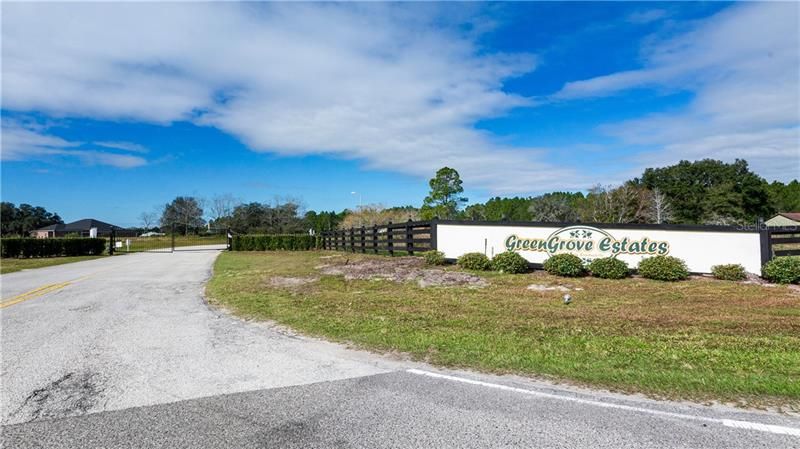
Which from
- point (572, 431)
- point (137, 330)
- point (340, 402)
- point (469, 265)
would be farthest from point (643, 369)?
point (469, 265)

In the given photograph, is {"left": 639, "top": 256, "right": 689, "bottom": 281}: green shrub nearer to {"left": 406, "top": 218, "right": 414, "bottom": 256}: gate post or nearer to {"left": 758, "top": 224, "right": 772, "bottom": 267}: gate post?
{"left": 758, "top": 224, "right": 772, "bottom": 267}: gate post

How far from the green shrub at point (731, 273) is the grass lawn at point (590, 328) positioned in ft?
3.10

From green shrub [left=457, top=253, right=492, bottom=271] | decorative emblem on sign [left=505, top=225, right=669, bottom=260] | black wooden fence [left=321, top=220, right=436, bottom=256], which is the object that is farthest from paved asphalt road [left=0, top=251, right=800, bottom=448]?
black wooden fence [left=321, top=220, right=436, bottom=256]

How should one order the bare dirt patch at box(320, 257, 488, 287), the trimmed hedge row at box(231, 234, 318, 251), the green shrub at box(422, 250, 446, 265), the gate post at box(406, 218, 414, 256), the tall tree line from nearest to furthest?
the bare dirt patch at box(320, 257, 488, 287), the green shrub at box(422, 250, 446, 265), the gate post at box(406, 218, 414, 256), the trimmed hedge row at box(231, 234, 318, 251), the tall tree line

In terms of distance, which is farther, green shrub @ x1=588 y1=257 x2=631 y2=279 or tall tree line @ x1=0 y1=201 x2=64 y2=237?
tall tree line @ x1=0 y1=201 x2=64 y2=237

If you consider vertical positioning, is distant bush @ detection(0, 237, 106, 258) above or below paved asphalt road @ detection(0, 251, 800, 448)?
above

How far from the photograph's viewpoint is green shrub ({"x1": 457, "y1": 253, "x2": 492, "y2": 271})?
13.2m

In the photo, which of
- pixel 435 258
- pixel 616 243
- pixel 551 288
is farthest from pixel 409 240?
pixel 551 288

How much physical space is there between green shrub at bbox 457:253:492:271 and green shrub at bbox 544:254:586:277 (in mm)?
1777

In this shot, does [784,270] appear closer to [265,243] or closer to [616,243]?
[616,243]

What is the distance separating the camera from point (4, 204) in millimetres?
83000

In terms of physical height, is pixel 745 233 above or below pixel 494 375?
above

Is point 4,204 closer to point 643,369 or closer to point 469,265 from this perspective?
point 469,265

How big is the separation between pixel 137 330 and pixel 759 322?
9.35 m
